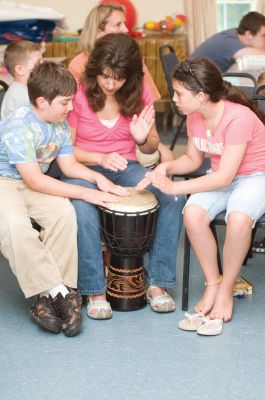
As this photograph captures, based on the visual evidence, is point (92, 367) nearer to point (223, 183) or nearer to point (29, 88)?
point (223, 183)

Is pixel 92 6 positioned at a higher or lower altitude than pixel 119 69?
lower

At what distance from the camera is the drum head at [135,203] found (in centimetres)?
318

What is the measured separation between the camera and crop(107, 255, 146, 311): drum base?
333 centimetres

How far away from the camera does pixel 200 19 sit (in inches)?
283

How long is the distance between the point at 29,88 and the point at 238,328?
1.27 m

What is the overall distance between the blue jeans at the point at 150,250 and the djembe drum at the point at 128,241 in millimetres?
49

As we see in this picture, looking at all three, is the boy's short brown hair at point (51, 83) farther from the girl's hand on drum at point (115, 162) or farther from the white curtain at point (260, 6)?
the white curtain at point (260, 6)

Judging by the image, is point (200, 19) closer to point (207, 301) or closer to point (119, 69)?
point (119, 69)

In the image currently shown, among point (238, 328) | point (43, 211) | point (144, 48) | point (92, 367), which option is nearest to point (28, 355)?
point (92, 367)

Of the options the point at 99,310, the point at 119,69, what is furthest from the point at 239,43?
the point at 99,310

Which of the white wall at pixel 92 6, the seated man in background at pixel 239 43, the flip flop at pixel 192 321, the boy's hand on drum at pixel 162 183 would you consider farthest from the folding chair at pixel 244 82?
the white wall at pixel 92 6

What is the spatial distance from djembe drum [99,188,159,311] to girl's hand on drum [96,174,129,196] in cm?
3

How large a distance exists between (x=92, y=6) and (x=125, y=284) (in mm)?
4613

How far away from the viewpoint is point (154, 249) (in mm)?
3369
